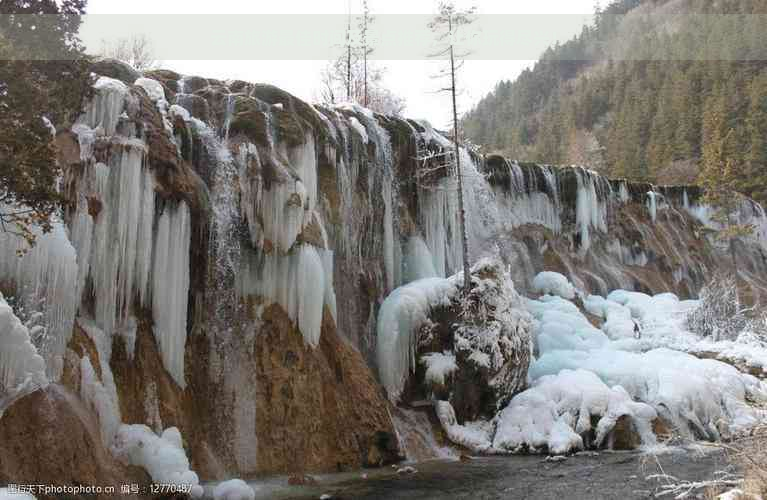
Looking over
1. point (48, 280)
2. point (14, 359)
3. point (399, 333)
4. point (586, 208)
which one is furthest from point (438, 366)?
point (586, 208)

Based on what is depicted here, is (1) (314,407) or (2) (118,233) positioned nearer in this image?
(2) (118,233)

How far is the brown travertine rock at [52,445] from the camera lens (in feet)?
25.7

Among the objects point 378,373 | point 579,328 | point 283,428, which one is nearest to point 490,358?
point 378,373

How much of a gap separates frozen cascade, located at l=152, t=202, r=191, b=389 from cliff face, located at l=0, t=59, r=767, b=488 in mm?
26

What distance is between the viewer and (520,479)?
11.7 meters

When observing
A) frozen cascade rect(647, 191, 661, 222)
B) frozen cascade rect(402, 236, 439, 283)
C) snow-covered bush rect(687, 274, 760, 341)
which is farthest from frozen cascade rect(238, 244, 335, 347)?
frozen cascade rect(647, 191, 661, 222)

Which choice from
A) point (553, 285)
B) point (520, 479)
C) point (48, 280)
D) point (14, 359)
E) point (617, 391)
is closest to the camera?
point (14, 359)

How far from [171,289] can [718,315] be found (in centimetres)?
2167

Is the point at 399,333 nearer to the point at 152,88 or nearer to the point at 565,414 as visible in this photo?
the point at 565,414

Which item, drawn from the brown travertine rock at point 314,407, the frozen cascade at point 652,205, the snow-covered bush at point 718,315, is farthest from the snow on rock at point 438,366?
the frozen cascade at point 652,205

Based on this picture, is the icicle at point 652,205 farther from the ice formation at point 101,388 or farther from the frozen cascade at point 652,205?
the ice formation at point 101,388

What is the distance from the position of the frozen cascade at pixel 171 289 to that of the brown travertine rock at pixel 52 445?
240cm

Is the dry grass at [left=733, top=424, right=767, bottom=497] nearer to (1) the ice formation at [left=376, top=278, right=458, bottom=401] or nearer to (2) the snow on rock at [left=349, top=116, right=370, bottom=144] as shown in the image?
(1) the ice formation at [left=376, top=278, right=458, bottom=401]

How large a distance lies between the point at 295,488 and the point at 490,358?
6.68 metres
